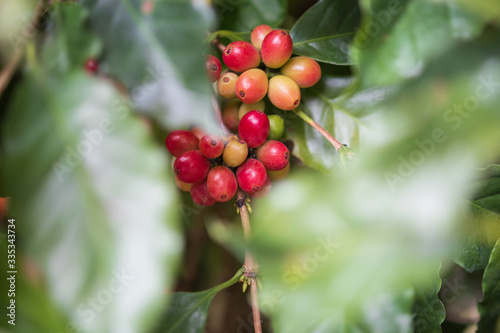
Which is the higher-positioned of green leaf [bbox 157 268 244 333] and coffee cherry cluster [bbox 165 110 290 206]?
coffee cherry cluster [bbox 165 110 290 206]

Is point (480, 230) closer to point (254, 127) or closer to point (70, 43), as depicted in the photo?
point (254, 127)

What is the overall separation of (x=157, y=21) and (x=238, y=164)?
0.23 metres

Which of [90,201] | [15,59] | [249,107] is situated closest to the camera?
[90,201]

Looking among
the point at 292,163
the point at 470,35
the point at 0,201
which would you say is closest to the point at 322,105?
the point at 292,163

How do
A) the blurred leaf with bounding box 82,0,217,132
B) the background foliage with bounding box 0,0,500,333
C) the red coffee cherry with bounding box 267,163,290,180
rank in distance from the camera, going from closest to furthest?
the background foliage with bounding box 0,0,500,333 → the blurred leaf with bounding box 82,0,217,132 → the red coffee cherry with bounding box 267,163,290,180

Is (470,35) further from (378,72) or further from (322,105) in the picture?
(322,105)

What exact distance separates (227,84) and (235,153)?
0.36 feet

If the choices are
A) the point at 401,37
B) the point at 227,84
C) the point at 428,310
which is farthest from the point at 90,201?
the point at 428,310

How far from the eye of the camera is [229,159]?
59cm

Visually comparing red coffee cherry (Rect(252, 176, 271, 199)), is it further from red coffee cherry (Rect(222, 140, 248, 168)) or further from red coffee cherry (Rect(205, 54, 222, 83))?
red coffee cherry (Rect(205, 54, 222, 83))

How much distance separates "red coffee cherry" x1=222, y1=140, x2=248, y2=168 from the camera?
583mm

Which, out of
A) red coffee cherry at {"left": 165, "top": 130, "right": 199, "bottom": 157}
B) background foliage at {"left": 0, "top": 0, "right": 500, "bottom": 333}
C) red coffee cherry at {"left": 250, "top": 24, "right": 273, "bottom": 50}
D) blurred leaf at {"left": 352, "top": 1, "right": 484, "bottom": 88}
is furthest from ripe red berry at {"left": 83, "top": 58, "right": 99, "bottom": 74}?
blurred leaf at {"left": 352, "top": 1, "right": 484, "bottom": 88}

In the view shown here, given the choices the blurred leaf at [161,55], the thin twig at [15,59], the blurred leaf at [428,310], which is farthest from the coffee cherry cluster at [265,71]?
the blurred leaf at [428,310]

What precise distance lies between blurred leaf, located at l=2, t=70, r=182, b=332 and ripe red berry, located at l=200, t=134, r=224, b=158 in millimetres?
144
